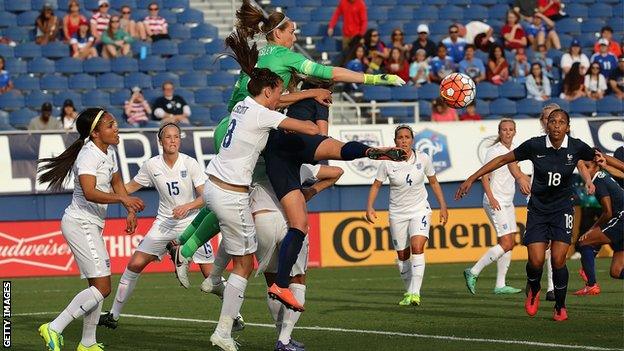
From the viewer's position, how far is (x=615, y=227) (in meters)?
17.8

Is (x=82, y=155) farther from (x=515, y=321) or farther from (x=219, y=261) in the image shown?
(x=515, y=321)

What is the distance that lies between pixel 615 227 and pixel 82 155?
28.0 ft

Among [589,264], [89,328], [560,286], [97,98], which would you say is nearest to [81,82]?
[97,98]

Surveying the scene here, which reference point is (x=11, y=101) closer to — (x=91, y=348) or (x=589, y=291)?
(x=589, y=291)

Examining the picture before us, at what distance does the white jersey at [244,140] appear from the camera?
11.2m

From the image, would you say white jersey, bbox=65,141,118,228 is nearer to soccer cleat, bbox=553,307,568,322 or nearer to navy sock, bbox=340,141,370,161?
navy sock, bbox=340,141,370,161

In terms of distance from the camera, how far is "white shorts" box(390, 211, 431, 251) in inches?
674

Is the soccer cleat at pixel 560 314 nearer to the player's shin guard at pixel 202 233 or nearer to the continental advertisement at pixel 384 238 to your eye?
the player's shin guard at pixel 202 233

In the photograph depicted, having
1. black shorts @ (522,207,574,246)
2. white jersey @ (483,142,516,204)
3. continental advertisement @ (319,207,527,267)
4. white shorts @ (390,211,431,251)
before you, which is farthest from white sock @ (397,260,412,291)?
continental advertisement @ (319,207,527,267)

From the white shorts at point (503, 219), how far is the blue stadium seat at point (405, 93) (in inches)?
385

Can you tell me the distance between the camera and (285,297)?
1126cm

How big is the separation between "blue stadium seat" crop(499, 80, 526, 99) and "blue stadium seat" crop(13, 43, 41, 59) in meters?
10.2

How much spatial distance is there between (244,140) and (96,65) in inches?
661

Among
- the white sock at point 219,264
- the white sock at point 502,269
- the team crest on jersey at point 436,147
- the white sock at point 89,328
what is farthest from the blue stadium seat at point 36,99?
the white sock at point 89,328
